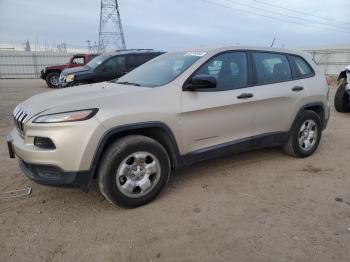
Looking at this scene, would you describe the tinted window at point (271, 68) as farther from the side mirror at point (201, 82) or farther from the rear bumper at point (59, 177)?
the rear bumper at point (59, 177)

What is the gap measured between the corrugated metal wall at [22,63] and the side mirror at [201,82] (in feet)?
86.7

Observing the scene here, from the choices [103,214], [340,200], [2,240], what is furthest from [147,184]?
[340,200]

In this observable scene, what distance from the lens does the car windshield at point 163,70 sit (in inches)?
153

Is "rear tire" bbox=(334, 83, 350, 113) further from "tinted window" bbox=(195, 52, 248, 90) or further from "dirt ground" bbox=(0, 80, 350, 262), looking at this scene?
"tinted window" bbox=(195, 52, 248, 90)

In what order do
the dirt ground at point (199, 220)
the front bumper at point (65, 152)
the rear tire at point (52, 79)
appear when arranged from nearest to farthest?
the dirt ground at point (199, 220)
the front bumper at point (65, 152)
the rear tire at point (52, 79)

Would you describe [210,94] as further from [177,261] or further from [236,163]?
[177,261]

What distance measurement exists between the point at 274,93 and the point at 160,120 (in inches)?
72.5

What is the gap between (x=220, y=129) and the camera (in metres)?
4.00

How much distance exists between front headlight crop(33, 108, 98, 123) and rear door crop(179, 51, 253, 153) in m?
1.05

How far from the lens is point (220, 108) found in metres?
3.93

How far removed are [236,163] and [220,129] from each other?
105 cm

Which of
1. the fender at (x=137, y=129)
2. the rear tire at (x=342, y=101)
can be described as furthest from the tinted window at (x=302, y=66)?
the rear tire at (x=342, y=101)

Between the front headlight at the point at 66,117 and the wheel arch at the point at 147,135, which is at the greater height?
the front headlight at the point at 66,117

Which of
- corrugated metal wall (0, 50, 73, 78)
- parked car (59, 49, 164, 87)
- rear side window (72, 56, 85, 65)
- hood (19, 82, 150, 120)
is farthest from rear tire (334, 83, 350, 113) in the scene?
corrugated metal wall (0, 50, 73, 78)
